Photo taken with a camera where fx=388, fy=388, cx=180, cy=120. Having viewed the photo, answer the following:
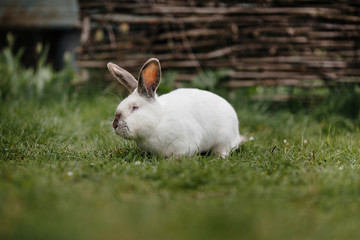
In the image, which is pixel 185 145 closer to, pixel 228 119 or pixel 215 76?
pixel 228 119

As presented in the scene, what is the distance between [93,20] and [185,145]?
132 inches

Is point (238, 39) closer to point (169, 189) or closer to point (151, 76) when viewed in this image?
point (151, 76)

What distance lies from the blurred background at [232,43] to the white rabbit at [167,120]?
2.01m

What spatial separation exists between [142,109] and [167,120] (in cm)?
19

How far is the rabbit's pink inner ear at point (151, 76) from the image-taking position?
8.51 feet


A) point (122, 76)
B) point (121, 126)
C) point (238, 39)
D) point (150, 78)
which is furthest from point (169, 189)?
point (238, 39)

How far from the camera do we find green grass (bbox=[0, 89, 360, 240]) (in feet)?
5.26

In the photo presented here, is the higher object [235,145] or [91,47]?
[91,47]

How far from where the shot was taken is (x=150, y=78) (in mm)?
2637

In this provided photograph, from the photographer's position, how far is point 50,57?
34.4ft

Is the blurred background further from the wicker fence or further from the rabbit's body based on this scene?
the rabbit's body

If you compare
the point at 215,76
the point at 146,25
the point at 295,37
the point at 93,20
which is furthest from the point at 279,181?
the point at 93,20

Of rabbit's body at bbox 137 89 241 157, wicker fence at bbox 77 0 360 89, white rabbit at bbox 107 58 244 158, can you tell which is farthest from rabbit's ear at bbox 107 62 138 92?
wicker fence at bbox 77 0 360 89

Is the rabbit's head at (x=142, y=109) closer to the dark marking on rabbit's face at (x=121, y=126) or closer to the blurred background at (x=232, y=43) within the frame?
the dark marking on rabbit's face at (x=121, y=126)
